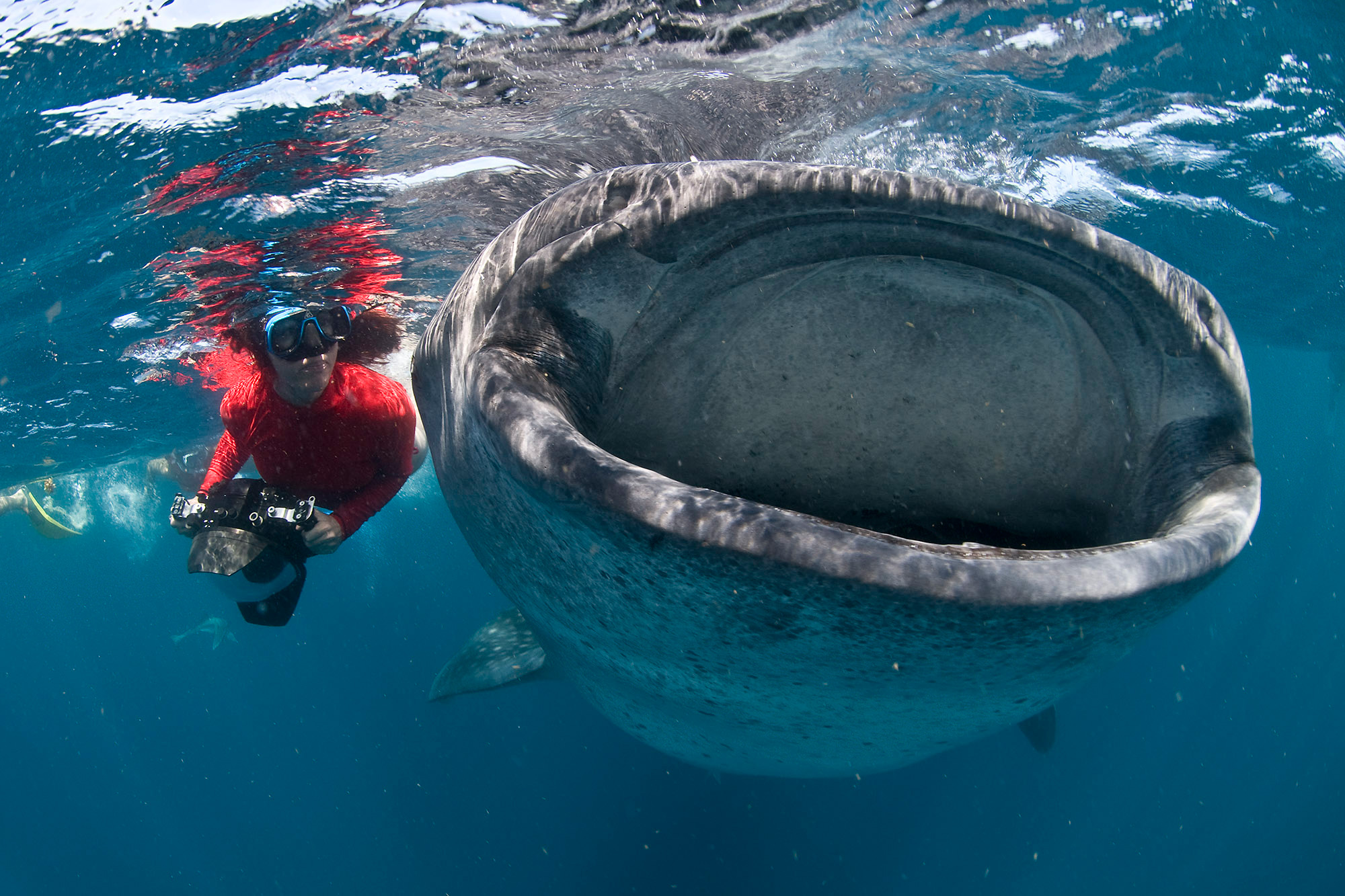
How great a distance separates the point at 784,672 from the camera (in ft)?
4.99

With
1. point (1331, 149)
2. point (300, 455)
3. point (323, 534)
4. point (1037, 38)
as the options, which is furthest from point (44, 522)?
point (1331, 149)

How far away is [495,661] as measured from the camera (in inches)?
275

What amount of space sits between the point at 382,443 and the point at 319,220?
2.34m

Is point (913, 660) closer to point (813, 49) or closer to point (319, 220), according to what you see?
point (813, 49)

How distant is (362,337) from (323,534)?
20.3 ft

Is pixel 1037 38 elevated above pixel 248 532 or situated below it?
above

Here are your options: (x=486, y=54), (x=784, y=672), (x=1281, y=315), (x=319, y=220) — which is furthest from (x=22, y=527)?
(x=1281, y=315)

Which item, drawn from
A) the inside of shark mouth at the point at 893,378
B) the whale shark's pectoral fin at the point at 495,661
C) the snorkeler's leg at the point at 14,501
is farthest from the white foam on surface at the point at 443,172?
the snorkeler's leg at the point at 14,501

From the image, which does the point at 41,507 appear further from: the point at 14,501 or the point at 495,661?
the point at 495,661

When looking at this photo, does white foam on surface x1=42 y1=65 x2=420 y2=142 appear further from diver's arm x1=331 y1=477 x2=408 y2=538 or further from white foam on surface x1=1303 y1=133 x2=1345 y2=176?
white foam on surface x1=1303 y1=133 x2=1345 y2=176

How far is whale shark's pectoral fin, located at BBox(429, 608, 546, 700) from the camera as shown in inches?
259

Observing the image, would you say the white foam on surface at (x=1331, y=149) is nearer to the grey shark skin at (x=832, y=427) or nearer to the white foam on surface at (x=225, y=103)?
the grey shark skin at (x=832, y=427)

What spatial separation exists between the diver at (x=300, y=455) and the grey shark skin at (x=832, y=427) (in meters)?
1.97

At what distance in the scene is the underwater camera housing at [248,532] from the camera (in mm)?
3426
